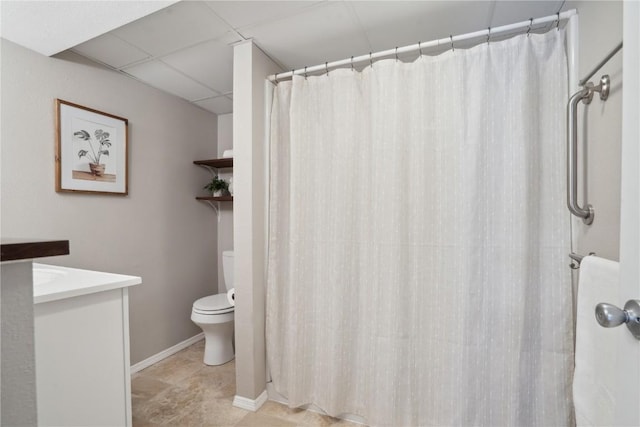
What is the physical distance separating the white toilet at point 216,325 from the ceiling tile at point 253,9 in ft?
6.19

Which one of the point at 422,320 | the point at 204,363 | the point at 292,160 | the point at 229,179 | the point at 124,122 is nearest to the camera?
the point at 422,320

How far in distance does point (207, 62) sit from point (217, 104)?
0.77m

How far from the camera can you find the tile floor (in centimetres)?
165

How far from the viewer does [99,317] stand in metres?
1.08

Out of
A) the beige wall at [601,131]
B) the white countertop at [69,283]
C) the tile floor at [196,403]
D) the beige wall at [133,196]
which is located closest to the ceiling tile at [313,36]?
the beige wall at [601,131]

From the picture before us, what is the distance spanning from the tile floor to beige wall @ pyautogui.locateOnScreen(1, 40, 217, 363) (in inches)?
11.6

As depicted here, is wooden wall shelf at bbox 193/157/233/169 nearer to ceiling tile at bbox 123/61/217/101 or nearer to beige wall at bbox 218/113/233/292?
beige wall at bbox 218/113/233/292

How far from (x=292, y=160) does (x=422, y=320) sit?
1165 millimetres

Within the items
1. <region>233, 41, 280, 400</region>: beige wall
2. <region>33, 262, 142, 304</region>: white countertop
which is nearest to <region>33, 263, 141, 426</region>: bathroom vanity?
<region>33, 262, 142, 304</region>: white countertop

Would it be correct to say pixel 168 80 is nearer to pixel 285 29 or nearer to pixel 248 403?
pixel 285 29

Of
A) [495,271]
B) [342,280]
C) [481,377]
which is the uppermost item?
[495,271]

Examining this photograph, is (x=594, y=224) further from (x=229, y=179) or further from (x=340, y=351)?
(x=229, y=179)

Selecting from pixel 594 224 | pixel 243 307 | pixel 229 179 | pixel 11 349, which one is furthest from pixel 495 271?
pixel 229 179

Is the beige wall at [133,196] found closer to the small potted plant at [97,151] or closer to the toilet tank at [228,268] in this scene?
the small potted plant at [97,151]
